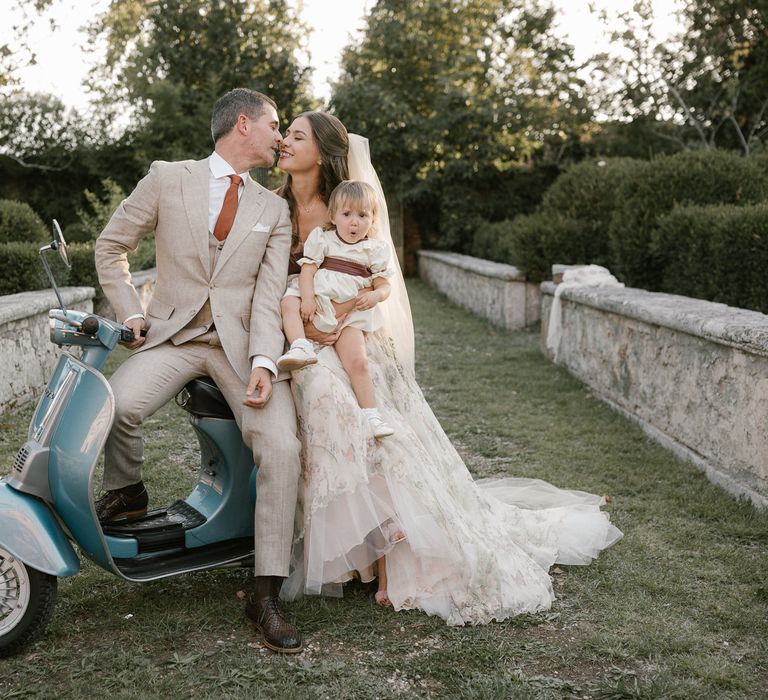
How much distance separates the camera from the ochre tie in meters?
2.98

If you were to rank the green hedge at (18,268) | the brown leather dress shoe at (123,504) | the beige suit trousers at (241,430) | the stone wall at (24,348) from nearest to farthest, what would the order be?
1. the beige suit trousers at (241,430)
2. the brown leather dress shoe at (123,504)
3. the stone wall at (24,348)
4. the green hedge at (18,268)

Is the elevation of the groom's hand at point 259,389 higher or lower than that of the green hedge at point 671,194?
lower

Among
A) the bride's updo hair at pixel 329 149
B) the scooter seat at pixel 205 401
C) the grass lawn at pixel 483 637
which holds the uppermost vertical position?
the bride's updo hair at pixel 329 149

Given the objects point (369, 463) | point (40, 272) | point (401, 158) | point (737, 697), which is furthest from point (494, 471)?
point (401, 158)

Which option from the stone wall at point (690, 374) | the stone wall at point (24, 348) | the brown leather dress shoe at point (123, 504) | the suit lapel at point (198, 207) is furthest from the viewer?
the stone wall at point (24, 348)

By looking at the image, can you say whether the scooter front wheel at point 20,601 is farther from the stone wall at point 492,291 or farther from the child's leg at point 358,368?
the stone wall at point 492,291

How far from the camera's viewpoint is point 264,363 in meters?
2.76

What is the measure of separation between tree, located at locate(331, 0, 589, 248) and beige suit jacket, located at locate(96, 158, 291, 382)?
14.0 m

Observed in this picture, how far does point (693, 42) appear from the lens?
1645 centimetres

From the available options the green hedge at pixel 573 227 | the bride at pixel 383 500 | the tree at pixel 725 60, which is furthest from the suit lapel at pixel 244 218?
the tree at pixel 725 60

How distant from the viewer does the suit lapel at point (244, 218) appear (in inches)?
115

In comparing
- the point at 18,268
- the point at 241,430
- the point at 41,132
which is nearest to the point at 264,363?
the point at 241,430

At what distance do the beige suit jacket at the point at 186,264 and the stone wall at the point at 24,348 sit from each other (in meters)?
2.90

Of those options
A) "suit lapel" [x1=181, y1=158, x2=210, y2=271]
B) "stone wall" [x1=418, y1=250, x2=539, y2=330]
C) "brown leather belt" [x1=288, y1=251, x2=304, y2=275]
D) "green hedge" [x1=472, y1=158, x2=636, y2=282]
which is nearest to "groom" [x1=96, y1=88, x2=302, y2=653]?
"suit lapel" [x1=181, y1=158, x2=210, y2=271]
